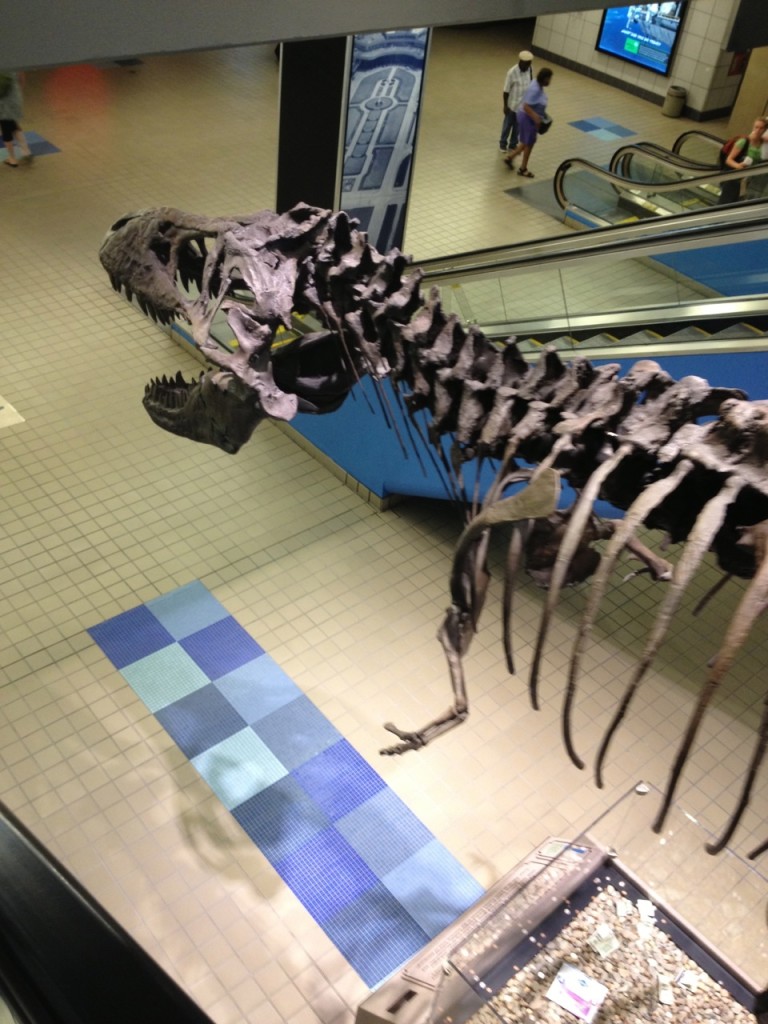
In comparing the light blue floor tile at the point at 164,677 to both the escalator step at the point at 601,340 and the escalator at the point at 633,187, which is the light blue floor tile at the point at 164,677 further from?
the escalator at the point at 633,187

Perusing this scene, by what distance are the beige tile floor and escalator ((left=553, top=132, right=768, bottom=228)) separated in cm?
386

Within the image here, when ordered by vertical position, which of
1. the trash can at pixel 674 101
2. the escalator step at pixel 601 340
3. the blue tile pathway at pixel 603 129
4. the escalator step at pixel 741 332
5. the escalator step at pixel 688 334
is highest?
the escalator step at pixel 741 332

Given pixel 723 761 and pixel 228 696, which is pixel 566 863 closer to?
pixel 723 761

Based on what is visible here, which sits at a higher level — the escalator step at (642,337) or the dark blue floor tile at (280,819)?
the escalator step at (642,337)

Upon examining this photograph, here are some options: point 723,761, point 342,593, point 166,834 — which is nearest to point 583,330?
point 342,593

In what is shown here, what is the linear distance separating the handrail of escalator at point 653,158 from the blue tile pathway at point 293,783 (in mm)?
6107

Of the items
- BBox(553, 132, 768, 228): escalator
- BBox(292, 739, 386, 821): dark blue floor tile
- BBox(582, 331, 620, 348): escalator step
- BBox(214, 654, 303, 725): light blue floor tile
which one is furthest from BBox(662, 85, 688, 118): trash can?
BBox(292, 739, 386, 821): dark blue floor tile

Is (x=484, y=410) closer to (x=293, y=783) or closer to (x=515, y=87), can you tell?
(x=293, y=783)

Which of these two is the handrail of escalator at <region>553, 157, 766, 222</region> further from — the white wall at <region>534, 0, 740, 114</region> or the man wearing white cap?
the white wall at <region>534, 0, 740, 114</region>

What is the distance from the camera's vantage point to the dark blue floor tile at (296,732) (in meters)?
3.99

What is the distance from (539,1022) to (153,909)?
1521mm

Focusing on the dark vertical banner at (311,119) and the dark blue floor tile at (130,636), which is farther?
the dark vertical banner at (311,119)

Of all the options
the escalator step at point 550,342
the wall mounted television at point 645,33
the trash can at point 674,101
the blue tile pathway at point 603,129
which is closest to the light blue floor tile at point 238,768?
the escalator step at point 550,342

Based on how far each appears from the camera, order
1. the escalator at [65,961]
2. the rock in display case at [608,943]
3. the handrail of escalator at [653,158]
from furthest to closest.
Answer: the handrail of escalator at [653,158] → the rock in display case at [608,943] → the escalator at [65,961]
